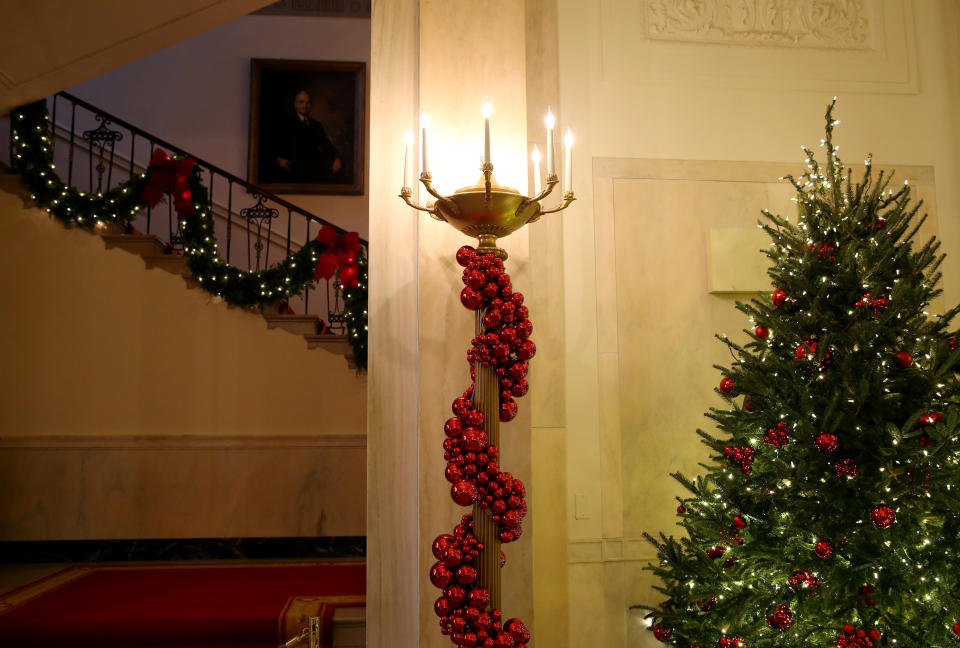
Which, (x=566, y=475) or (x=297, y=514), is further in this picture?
(x=297, y=514)

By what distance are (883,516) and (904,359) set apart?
554 mm

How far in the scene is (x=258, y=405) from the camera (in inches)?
228

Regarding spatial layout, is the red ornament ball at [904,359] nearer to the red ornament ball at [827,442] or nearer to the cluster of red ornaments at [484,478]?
the red ornament ball at [827,442]

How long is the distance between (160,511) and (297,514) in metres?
1.07

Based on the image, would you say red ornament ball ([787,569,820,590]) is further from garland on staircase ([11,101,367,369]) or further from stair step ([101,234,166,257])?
stair step ([101,234,166,257])

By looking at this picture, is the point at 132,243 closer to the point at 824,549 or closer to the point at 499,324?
the point at 499,324

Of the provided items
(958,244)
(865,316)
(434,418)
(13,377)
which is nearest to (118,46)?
(13,377)

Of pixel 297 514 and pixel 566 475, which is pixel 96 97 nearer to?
pixel 297 514

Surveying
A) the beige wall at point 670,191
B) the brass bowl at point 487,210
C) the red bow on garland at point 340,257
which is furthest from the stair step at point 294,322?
the brass bowl at point 487,210

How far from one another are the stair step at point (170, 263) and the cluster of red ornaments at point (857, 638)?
532cm

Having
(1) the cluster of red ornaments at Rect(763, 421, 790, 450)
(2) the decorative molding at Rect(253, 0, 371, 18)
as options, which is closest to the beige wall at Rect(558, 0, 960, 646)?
(1) the cluster of red ornaments at Rect(763, 421, 790, 450)

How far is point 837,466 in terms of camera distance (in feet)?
7.74

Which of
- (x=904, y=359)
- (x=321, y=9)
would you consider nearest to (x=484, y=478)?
(x=904, y=359)

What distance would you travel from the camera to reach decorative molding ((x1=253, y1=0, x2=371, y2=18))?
830cm
